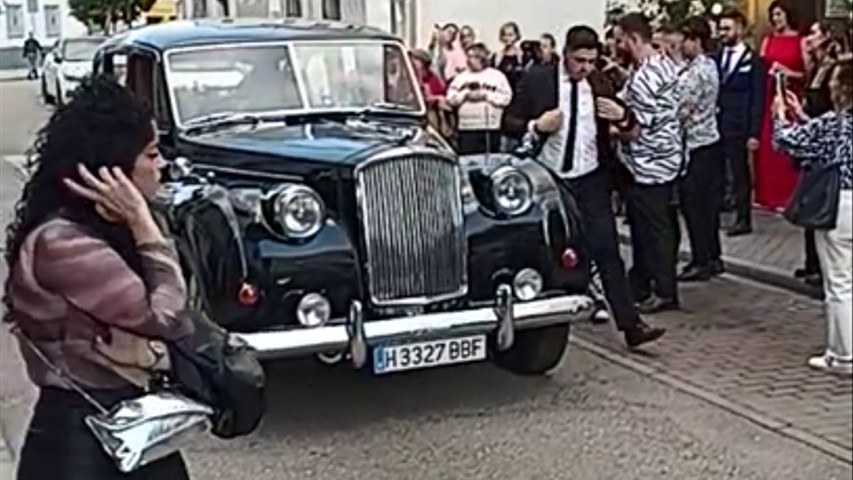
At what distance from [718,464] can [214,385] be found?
3.34 metres

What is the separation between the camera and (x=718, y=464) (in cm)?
635

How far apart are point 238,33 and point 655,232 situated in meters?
2.86

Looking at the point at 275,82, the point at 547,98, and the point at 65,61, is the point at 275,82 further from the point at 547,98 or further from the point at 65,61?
the point at 65,61

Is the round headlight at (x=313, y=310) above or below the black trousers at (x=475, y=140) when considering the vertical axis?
above

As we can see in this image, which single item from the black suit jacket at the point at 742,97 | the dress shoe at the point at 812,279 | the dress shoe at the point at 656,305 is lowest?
the dress shoe at the point at 656,305

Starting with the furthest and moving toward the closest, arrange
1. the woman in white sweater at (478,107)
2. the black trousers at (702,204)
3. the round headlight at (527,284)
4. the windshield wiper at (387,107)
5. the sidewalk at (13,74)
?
the sidewalk at (13,74), the woman in white sweater at (478,107), the black trousers at (702,204), the windshield wiper at (387,107), the round headlight at (527,284)

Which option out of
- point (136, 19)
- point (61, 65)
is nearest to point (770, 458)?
point (61, 65)

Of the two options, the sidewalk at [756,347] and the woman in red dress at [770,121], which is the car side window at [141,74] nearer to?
the sidewalk at [756,347]

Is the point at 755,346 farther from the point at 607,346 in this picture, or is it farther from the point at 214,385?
the point at 214,385

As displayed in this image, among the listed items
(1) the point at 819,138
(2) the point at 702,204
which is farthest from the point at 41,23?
(1) the point at 819,138

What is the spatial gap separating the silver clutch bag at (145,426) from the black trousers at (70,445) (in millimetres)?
38

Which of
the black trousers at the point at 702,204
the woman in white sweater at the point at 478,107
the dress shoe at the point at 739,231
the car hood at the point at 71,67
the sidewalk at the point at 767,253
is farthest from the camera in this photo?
the car hood at the point at 71,67

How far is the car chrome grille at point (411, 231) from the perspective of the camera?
7.00 m

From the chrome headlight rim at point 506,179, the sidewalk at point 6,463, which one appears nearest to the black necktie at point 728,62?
the chrome headlight rim at point 506,179
